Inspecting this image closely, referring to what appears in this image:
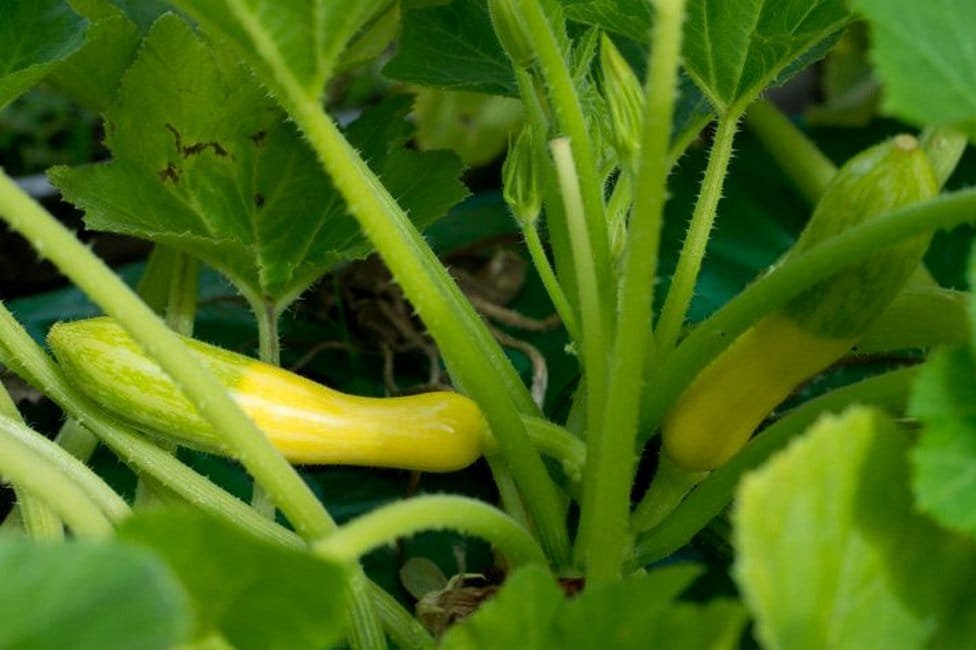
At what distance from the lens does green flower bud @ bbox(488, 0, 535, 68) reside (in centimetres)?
77

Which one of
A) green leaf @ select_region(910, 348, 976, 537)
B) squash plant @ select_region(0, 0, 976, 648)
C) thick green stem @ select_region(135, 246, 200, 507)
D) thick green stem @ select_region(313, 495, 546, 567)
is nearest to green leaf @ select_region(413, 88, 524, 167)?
squash plant @ select_region(0, 0, 976, 648)

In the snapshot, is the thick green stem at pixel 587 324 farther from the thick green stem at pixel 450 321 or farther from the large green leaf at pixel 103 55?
the large green leaf at pixel 103 55

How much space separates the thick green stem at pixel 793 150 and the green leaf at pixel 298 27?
0.92 meters

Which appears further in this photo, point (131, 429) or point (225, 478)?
point (225, 478)

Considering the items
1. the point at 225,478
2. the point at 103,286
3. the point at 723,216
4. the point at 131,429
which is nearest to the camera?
the point at 103,286

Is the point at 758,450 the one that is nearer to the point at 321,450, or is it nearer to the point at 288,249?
the point at 321,450

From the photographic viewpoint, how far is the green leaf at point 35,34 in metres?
0.90

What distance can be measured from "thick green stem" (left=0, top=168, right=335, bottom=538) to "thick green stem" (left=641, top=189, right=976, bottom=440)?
0.86 feet

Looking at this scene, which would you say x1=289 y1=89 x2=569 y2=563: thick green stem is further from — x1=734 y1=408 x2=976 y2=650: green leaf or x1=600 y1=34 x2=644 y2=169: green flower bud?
x1=734 y1=408 x2=976 y2=650: green leaf

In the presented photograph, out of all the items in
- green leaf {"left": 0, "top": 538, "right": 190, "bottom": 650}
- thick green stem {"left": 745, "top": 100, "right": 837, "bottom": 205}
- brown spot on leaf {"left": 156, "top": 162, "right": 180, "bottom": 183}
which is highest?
brown spot on leaf {"left": 156, "top": 162, "right": 180, "bottom": 183}

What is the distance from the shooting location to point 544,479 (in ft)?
2.59

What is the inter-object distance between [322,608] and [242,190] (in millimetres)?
561

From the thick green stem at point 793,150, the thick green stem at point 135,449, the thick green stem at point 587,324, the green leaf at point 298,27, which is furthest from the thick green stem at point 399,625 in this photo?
the thick green stem at point 793,150

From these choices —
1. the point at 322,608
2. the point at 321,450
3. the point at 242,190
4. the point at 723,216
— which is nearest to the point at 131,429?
the point at 321,450
